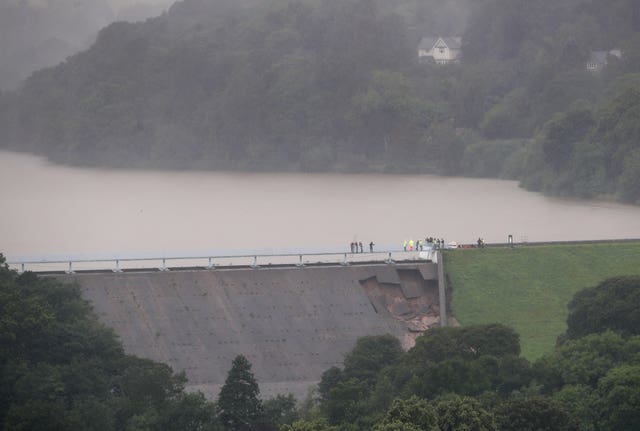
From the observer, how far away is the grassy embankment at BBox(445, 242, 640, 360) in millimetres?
27469

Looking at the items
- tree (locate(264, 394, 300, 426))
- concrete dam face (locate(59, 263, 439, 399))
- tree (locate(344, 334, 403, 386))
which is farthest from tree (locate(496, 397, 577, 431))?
concrete dam face (locate(59, 263, 439, 399))

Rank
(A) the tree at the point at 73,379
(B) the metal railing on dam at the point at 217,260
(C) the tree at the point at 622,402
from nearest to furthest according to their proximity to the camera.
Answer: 1. (C) the tree at the point at 622,402
2. (A) the tree at the point at 73,379
3. (B) the metal railing on dam at the point at 217,260

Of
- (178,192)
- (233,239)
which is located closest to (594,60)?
(178,192)

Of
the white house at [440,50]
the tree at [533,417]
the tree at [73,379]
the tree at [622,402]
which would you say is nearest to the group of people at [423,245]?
the tree at [73,379]

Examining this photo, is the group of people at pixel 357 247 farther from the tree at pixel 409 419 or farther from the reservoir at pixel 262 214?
the tree at pixel 409 419

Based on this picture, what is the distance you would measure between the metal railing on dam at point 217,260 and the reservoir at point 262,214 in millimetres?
290

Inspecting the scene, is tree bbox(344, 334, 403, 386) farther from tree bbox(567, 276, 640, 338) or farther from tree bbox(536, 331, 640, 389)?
tree bbox(567, 276, 640, 338)

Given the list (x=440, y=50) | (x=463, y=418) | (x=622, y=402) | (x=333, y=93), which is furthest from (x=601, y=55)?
(x=463, y=418)

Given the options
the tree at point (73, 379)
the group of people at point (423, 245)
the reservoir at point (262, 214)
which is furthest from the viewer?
the reservoir at point (262, 214)

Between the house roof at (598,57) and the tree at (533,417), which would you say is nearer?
the tree at (533,417)

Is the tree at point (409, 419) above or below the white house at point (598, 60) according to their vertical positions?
below

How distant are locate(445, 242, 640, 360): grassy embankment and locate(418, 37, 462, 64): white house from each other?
106ft

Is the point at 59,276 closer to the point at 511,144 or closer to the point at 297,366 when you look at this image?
the point at 297,366

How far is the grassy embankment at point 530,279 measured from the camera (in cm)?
2747
